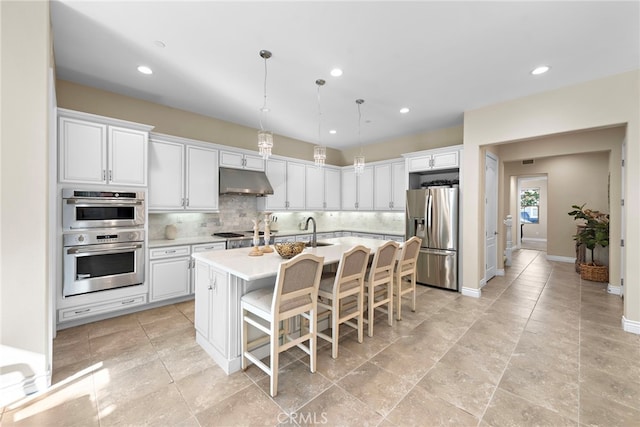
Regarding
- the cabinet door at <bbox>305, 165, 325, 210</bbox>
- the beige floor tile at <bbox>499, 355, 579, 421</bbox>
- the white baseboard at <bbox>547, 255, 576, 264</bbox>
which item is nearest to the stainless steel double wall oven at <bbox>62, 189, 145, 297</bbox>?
the cabinet door at <bbox>305, 165, 325, 210</bbox>

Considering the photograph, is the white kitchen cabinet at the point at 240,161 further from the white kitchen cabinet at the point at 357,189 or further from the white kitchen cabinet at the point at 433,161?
the white kitchen cabinet at the point at 433,161

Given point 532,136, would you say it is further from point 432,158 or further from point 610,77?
point 432,158

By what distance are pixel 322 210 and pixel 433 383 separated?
440 cm

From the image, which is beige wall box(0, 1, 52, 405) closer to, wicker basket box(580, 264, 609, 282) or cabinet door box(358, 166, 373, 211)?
cabinet door box(358, 166, 373, 211)

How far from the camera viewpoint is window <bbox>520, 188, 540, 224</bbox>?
1136 cm

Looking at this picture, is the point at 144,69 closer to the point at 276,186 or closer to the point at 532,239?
the point at 276,186

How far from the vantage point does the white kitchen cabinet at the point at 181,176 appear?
12.3 feet

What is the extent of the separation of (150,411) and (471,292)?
4.28 m

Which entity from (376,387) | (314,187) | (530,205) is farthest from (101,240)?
(530,205)

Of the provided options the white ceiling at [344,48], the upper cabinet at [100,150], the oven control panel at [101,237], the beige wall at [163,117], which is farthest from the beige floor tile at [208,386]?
the beige wall at [163,117]

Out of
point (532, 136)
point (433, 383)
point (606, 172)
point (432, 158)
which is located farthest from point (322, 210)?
point (606, 172)

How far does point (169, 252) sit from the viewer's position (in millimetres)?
3639

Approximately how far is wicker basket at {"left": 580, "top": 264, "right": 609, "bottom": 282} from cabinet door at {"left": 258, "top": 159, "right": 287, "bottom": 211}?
598 cm

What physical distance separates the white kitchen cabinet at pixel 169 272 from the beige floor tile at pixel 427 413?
3146mm
